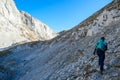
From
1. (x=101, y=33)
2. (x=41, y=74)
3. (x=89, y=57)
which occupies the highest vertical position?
(x=101, y=33)

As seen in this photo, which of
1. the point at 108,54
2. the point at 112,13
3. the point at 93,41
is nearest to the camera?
the point at 108,54

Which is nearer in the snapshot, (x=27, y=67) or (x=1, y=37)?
(x=27, y=67)

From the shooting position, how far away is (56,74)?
37.8 m

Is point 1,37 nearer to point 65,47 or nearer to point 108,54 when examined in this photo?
point 65,47

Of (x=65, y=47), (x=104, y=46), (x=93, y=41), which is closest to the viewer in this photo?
(x=104, y=46)

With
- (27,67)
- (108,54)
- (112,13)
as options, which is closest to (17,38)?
(27,67)

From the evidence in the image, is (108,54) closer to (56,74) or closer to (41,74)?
(56,74)

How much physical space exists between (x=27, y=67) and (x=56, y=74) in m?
18.5

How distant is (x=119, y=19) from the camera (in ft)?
139

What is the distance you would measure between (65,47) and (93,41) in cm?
1072

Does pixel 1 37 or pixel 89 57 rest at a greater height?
pixel 1 37

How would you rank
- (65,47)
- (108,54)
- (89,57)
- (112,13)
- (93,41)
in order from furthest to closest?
1. (65,47)
2. (112,13)
3. (93,41)
4. (89,57)
5. (108,54)

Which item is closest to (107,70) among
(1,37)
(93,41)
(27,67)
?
(93,41)

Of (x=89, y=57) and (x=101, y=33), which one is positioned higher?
(x=101, y=33)
